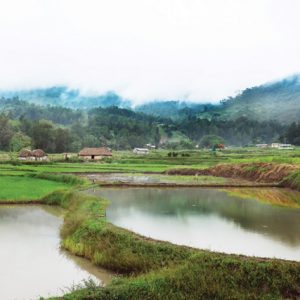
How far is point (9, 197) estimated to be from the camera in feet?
71.6

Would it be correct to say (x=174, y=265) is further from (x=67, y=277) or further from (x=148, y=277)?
(x=67, y=277)

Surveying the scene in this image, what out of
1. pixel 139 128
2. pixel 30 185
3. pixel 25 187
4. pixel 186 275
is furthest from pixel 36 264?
pixel 139 128

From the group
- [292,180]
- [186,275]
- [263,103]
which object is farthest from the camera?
[263,103]

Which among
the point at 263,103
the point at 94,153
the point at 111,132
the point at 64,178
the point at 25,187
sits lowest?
the point at 25,187

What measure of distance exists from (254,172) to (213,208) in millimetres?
16430

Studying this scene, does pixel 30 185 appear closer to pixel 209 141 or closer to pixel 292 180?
pixel 292 180

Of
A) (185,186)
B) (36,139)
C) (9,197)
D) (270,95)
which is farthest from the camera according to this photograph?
(270,95)

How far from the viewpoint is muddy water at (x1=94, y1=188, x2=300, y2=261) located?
1213 centimetres

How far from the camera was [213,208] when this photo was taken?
18484 mm

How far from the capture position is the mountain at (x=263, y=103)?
143625 mm

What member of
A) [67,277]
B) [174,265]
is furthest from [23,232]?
[174,265]

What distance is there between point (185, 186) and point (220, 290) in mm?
18739

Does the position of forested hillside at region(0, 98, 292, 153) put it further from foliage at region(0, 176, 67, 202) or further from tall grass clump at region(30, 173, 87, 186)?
foliage at region(0, 176, 67, 202)

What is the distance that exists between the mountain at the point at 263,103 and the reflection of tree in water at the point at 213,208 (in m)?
116
